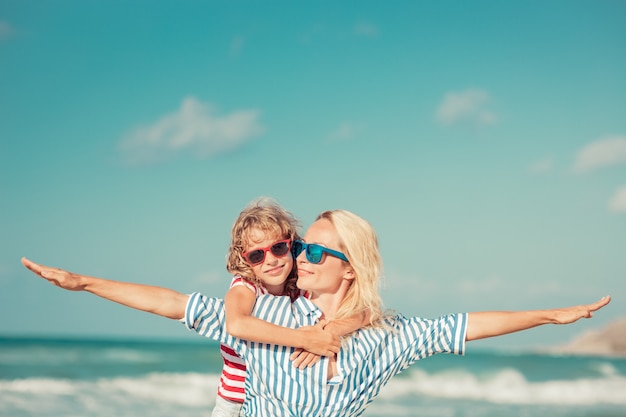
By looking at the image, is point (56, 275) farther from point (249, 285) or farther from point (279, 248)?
point (279, 248)

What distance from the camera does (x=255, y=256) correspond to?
3887mm

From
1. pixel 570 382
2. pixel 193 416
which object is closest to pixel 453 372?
pixel 570 382

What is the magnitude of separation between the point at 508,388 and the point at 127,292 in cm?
1950

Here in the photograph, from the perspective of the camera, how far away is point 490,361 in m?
25.5

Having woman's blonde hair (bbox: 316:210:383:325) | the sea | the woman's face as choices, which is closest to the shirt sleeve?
the woman's face

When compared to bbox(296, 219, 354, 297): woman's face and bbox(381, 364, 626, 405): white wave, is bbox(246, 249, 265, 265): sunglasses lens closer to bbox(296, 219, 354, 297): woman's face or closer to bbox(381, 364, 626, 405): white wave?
bbox(296, 219, 354, 297): woman's face

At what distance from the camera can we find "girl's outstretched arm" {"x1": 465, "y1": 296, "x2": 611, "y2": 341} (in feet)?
11.5

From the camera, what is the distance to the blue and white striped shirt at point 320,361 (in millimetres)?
3438

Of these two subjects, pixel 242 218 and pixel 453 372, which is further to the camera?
pixel 453 372

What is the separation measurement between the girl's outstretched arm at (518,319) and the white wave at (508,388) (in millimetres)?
14754

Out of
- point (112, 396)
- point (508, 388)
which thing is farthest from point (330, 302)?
point (508, 388)

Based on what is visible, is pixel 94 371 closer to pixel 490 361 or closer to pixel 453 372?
pixel 453 372

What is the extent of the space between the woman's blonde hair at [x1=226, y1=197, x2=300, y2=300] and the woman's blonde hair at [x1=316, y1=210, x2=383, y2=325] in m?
0.41

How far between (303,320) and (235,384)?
3.79ft
